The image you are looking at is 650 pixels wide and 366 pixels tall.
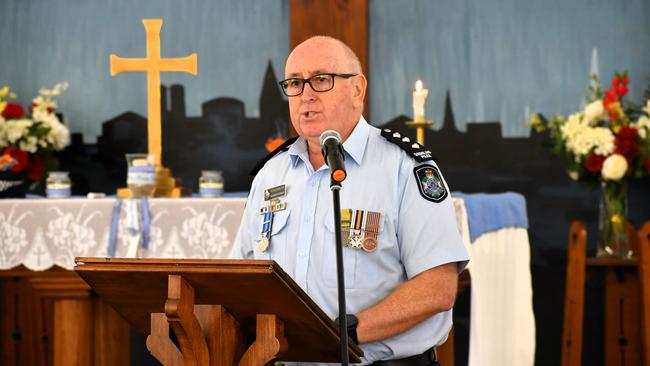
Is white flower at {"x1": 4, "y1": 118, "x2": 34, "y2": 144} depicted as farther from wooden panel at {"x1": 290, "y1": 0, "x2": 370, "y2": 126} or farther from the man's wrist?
the man's wrist

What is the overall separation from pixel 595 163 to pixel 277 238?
9.77 feet

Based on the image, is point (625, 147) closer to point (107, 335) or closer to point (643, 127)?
point (643, 127)

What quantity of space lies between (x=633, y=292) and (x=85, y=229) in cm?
287

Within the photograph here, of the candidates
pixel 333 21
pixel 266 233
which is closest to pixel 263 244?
pixel 266 233

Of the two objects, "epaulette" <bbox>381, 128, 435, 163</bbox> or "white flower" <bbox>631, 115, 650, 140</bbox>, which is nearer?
"epaulette" <bbox>381, 128, 435, 163</bbox>

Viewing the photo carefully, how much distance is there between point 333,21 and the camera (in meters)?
5.80

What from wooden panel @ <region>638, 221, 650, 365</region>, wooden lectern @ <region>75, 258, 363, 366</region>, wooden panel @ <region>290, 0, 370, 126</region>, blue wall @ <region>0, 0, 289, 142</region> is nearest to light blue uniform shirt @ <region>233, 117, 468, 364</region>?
wooden lectern @ <region>75, 258, 363, 366</region>

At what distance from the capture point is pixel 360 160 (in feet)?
8.58

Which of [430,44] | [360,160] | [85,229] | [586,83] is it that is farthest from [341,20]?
[360,160]

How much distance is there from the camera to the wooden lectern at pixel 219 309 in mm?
1975

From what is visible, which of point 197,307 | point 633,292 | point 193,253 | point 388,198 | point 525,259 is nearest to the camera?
point 197,307

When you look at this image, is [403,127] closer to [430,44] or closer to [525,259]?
[430,44]

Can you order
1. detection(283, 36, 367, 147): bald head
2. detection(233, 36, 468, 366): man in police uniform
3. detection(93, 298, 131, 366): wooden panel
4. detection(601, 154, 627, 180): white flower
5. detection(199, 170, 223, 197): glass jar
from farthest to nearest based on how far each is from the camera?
1. detection(601, 154, 627, 180): white flower
2. detection(199, 170, 223, 197): glass jar
3. detection(93, 298, 131, 366): wooden panel
4. detection(283, 36, 367, 147): bald head
5. detection(233, 36, 468, 366): man in police uniform

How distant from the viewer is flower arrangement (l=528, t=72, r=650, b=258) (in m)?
5.19
